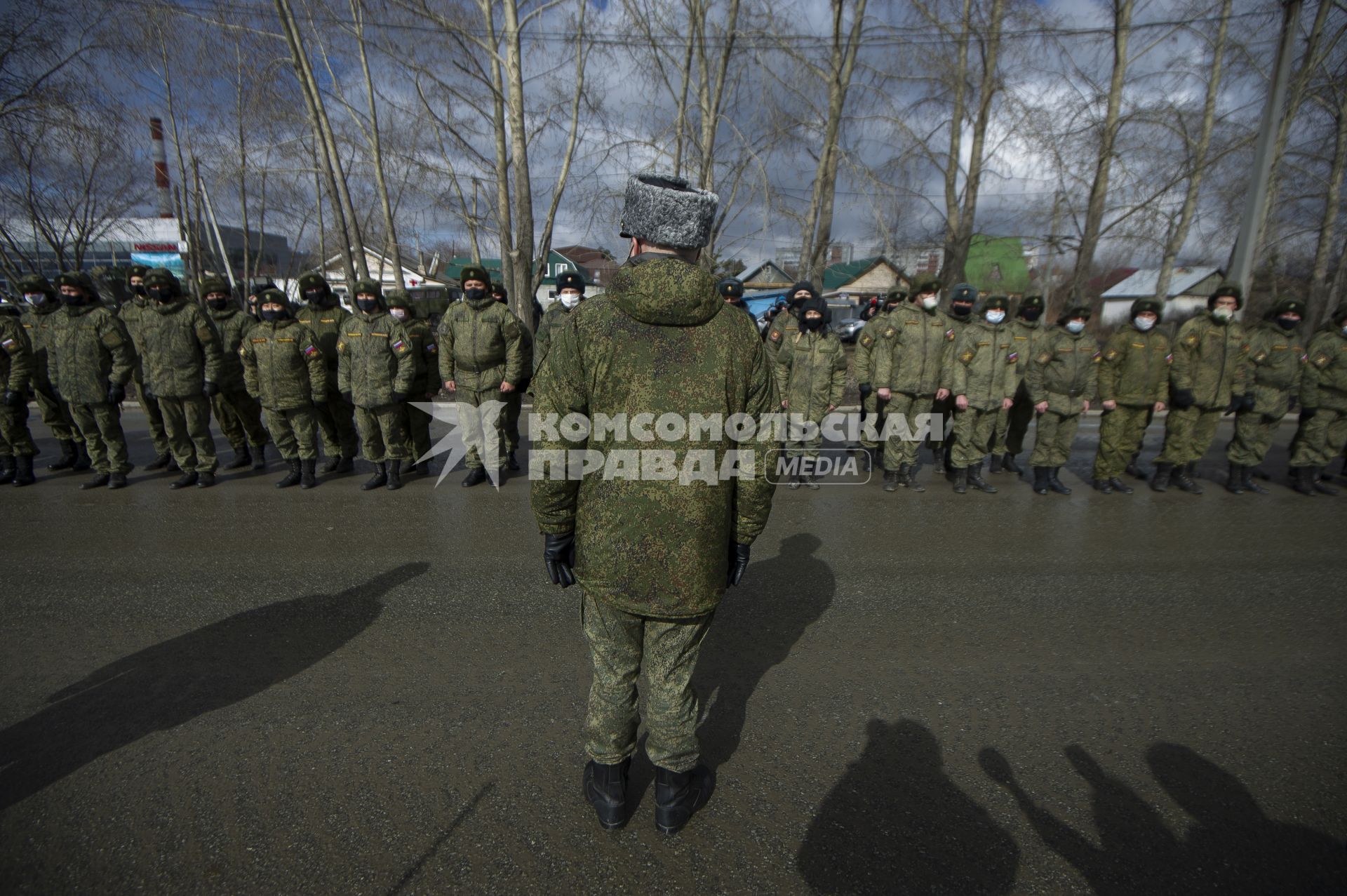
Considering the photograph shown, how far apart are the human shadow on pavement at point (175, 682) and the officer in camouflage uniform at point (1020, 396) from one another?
6284 mm

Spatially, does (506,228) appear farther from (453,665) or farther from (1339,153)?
(1339,153)

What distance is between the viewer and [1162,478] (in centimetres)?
652

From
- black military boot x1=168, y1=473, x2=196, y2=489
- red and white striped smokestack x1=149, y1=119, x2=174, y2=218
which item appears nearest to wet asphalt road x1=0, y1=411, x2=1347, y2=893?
black military boot x1=168, y1=473, x2=196, y2=489

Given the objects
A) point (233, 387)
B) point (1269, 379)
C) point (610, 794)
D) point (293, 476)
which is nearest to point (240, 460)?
→ point (233, 387)

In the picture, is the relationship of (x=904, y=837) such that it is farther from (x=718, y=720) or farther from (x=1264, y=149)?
(x=1264, y=149)

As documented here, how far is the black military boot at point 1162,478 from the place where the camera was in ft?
21.3

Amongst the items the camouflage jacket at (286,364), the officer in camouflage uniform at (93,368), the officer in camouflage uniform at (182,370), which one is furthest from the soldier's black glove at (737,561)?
the officer in camouflage uniform at (93,368)

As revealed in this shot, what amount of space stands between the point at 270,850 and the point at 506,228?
11900 mm

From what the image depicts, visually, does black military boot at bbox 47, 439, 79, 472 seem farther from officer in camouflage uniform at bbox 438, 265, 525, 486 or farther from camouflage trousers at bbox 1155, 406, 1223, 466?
camouflage trousers at bbox 1155, 406, 1223, 466

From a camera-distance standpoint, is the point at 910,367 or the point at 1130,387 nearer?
the point at 1130,387

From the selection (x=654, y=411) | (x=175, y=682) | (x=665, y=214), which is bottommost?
(x=175, y=682)

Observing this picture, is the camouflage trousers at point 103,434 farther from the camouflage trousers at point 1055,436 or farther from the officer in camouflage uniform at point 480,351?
the camouflage trousers at point 1055,436

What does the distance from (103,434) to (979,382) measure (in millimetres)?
8731

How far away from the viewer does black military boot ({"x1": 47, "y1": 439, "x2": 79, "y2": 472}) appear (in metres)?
6.78
